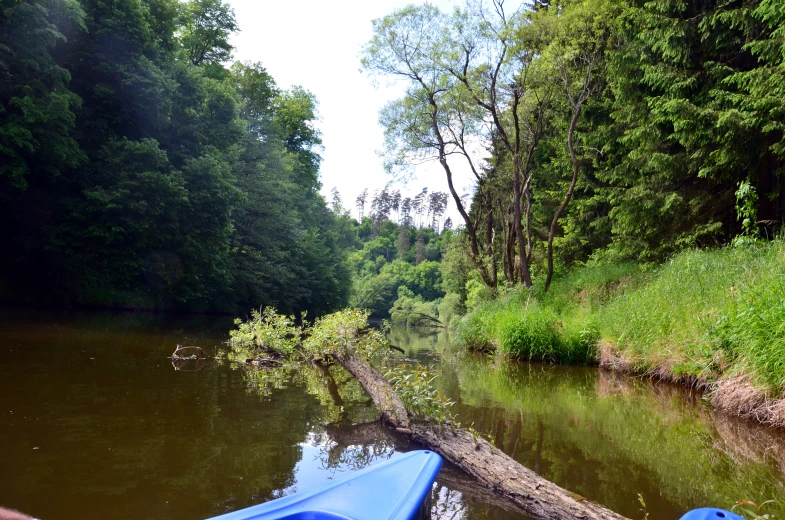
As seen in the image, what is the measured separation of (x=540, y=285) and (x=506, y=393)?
827cm

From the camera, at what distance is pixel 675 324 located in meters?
7.85

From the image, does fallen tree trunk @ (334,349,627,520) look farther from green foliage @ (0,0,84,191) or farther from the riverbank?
green foliage @ (0,0,84,191)

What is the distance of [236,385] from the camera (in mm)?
6734

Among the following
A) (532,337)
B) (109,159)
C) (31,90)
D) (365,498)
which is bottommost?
(365,498)

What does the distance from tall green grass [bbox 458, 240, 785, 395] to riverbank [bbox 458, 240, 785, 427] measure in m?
0.02

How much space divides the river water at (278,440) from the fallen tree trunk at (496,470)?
5.2 inches

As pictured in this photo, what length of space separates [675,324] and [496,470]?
601cm

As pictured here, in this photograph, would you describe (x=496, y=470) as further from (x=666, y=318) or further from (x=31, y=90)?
(x=31, y=90)

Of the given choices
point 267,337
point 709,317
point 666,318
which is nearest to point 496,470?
point 709,317

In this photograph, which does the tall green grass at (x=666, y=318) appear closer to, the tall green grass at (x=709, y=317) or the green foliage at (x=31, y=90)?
the tall green grass at (x=709, y=317)

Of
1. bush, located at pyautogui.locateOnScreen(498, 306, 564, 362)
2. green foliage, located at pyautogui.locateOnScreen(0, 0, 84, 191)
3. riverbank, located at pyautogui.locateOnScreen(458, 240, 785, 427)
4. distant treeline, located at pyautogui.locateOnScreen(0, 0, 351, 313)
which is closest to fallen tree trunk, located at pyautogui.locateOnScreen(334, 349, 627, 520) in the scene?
riverbank, located at pyautogui.locateOnScreen(458, 240, 785, 427)

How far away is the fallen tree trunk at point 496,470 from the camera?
2875mm

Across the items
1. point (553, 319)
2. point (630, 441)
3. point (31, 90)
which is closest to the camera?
point (630, 441)

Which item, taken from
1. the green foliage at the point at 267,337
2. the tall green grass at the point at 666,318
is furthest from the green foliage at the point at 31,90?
the tall green grass at the point at 666,318
